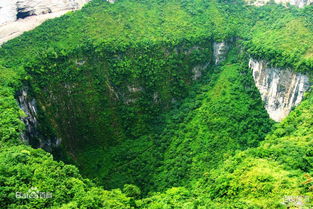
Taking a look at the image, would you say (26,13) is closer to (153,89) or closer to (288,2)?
(153,89)

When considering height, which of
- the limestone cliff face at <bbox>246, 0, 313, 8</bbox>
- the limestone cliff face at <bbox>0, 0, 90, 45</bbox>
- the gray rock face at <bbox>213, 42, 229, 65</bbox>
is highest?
the limestone cliff face at <bbox>0, 0, 90, 45</bbox>

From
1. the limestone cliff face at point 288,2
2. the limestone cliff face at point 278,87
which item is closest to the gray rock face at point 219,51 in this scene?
the limestone cliff face at point 278,87

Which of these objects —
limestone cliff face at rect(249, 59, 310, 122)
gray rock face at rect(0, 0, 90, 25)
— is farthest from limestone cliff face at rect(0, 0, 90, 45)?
limestone cliff face at rect(249, 59, 310, 122)

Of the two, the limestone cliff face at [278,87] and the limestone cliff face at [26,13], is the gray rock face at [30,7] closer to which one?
the limestone cliff face at [26,13]

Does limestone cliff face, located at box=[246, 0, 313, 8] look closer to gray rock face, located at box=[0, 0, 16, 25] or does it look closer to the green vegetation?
the green vegetation

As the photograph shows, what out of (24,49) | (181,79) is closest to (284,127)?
(181,79)

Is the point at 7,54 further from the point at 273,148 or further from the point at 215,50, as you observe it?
the point at 273,148

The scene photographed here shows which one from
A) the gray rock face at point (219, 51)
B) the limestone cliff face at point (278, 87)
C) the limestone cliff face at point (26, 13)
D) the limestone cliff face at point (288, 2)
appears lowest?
the limestone cliff face at point (278, 87)
